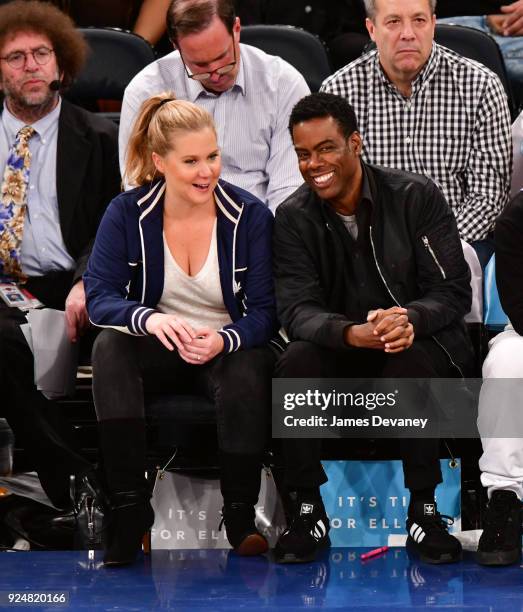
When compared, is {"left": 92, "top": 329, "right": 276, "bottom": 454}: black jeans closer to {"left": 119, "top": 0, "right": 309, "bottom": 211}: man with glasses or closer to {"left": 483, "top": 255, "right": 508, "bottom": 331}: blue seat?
{"left": 483, "top": 255, "right": 508, "bottom": 331}: blue seat

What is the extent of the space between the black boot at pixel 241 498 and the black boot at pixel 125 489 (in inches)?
8.2

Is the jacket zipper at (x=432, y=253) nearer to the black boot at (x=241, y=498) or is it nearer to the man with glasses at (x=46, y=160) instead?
the black boot at (x=241, y=498)

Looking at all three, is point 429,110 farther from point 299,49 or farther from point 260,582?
point 260,582

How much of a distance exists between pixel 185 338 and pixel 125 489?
42 centimetres

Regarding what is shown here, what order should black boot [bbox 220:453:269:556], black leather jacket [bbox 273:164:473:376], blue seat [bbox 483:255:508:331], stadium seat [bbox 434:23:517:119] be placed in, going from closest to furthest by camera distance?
1. black boot [bbox 220:453:269:556]
2. black leather jacket [bbox 273:164:473:376]
3. blue seat [bbox 483:255:508:331]
4. stadium seat [bbox 434:23:517:119]

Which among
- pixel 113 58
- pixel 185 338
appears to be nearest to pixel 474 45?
pixel 113 58

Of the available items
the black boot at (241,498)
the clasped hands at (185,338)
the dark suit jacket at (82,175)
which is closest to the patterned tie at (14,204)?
the dark suit jacket at (82,175)

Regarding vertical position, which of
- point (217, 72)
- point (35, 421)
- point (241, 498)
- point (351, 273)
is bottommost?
point (241, 498)

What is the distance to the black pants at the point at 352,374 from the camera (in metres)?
3.05

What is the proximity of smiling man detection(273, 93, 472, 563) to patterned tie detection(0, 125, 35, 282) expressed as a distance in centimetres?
100

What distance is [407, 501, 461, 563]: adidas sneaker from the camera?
300 centimetres

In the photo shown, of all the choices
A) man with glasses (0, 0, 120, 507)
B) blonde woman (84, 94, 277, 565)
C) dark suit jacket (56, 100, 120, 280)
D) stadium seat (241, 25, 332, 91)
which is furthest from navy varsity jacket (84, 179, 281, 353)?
stadium seat (241, 25, 332, 91)

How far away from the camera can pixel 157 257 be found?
3305 millimetres

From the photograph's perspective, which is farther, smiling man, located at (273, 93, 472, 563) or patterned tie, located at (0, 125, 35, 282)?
patterned tie, located at (0, 125, 35, 282)
